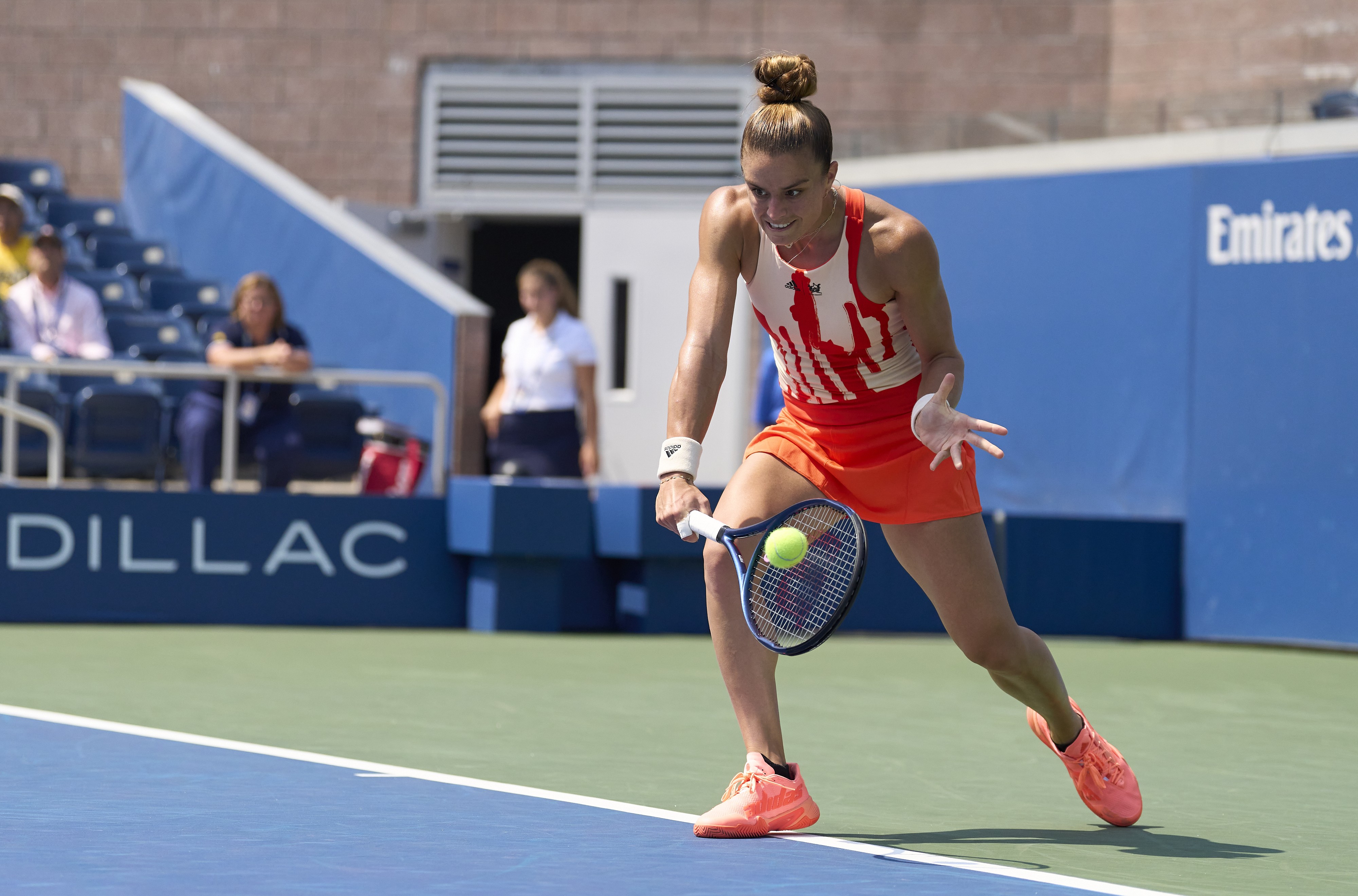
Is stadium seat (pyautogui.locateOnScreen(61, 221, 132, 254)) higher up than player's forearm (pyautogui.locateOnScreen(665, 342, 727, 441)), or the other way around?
stadium seat (pyautogui.locateOnScreen(61, 221, 132, 254))

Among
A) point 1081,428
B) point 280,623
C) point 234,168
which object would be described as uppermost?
point 234,168

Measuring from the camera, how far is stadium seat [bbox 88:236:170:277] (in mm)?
15242

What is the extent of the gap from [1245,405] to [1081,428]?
1.13 meters

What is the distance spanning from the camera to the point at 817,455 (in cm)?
475

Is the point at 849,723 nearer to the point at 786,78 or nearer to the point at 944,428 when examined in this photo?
the point at 944,428

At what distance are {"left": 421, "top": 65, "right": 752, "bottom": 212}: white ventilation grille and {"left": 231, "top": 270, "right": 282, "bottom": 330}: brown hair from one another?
7109mm

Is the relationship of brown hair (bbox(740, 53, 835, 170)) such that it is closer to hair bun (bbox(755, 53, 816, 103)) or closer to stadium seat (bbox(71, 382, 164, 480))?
hair bun (bbox(755, 53, 816, 103))

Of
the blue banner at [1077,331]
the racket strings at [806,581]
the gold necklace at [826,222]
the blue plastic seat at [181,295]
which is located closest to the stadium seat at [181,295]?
the blue plastic seat at [181,295]

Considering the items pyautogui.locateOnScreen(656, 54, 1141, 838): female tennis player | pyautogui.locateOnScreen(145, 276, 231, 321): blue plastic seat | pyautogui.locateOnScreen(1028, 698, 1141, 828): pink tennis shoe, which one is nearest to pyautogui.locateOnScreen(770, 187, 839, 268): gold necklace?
pyautogui.locateOnScreen(656, 54, 1141, 838): female tennis player

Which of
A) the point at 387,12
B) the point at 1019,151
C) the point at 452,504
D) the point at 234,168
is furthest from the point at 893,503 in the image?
the point at 387,12

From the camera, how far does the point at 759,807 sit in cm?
450

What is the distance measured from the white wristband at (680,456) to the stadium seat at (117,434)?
6.77 metres

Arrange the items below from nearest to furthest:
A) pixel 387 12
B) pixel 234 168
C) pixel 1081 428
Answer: pixel 1081 428, pixel 234 168, pixel 387 12

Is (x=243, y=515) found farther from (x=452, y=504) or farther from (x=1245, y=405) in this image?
(x=1245, y=405)
